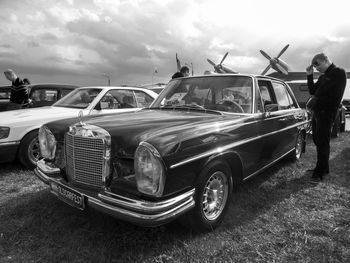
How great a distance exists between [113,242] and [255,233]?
148cm

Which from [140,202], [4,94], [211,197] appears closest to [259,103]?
[211,197]

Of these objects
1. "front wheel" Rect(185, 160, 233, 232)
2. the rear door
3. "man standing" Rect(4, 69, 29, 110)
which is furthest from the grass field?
"man standing" Rect(4, 69, 29, 110)

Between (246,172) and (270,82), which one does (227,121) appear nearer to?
(246,172)

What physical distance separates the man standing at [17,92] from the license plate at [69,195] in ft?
16.1

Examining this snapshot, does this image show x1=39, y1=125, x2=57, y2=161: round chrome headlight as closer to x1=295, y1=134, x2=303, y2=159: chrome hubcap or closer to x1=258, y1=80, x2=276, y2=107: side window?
x1=258, y1=80, x2=276, y2=107: side window

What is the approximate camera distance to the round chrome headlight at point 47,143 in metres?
3.21

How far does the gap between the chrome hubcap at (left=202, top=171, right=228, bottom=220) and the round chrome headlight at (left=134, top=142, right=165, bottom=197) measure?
0.73m

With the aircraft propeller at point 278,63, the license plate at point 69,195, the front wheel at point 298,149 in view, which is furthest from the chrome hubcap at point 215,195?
the aircraft propeller at point 278,63

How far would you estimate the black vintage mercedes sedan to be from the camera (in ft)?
7.50

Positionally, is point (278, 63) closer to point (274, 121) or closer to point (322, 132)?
point (322, 132)

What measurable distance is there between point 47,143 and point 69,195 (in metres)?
0.88

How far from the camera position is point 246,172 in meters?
3.44

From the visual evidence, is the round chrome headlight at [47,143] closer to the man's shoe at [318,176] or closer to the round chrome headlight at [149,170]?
the round chrome headlight at [149,170]

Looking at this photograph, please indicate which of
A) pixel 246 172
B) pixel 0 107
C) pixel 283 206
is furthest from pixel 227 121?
pixel 0 107
